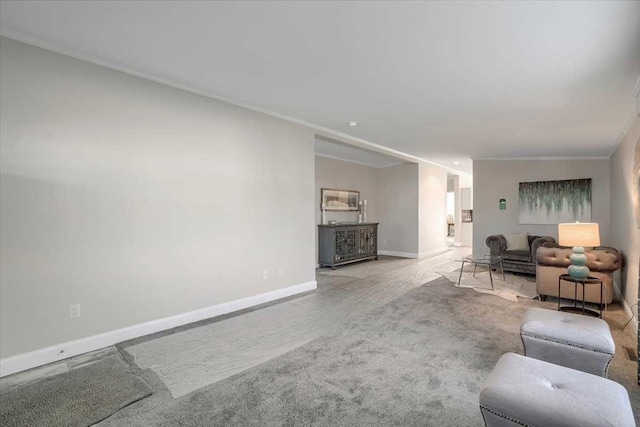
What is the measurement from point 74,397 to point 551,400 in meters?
2.83

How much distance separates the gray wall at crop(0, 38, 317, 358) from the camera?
2.57m

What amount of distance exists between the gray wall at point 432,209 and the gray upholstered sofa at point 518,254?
213 centimetres

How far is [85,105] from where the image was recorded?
9.44ft

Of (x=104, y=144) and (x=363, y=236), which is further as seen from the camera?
(x=363, y=236)

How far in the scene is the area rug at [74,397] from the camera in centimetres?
198

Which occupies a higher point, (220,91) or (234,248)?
(220,91)

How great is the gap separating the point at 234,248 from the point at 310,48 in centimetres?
243

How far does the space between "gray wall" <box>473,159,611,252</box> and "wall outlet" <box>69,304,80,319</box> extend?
298 inches

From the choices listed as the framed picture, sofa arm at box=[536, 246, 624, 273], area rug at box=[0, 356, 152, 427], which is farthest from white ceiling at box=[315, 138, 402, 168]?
area rug at box=[0, 356, 152, 427]

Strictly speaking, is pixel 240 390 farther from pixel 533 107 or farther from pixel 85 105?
pixel 533 107

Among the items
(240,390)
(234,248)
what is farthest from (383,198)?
(240,390)

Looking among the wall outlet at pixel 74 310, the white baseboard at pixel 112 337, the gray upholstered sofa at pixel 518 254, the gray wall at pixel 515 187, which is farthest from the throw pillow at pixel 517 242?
the wall outlet at pixel 74 310

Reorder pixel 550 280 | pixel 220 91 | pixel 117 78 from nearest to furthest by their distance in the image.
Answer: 1. pixel 117 78
2. pixel 220 91
3. pixel 550 280

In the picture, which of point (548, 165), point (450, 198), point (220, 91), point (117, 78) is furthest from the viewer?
point (450, 198)
